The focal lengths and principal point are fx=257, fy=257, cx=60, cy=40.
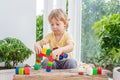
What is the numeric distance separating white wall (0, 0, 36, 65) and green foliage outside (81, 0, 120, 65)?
39cm

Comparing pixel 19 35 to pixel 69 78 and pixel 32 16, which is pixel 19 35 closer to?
pixel 32 16

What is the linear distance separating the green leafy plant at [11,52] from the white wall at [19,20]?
0.18 m

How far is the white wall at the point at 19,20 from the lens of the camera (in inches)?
68.6

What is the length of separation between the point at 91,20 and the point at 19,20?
20.8 inches

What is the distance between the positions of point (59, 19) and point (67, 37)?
0.38ft

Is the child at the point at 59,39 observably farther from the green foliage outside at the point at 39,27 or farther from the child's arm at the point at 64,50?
the green foliage outside at the point at 39,27

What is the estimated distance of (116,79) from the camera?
3.70 ft

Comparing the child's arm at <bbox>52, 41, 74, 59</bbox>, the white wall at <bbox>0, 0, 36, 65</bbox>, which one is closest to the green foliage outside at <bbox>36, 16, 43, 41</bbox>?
the white wall at <bbox>0, 0, 36, 65</bbox>

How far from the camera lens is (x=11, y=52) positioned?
4.99 feet

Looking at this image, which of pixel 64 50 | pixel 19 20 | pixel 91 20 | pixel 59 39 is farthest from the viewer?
pixel 91 20

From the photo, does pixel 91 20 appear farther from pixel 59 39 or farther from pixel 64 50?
pixel 64 50

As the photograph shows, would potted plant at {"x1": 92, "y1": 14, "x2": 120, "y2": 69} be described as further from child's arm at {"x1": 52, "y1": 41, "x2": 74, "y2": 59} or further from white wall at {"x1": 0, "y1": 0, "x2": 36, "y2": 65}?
white wall at {"x1": 0, "y1": 0, "x2": 36, "y2": 65}

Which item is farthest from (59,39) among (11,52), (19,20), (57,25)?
(19,20)

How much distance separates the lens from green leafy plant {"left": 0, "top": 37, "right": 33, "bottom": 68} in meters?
1.52
